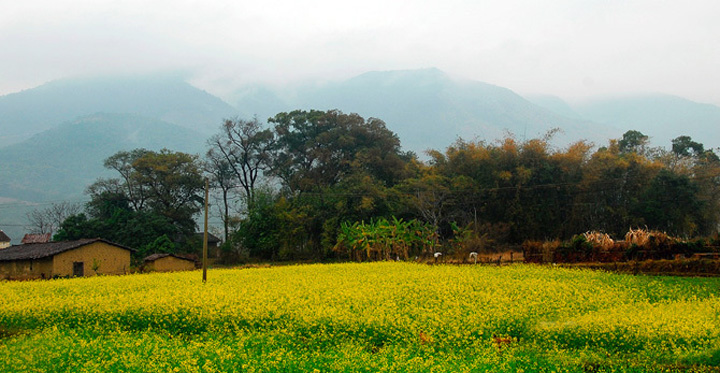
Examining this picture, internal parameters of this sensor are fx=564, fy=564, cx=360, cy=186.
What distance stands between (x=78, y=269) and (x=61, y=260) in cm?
166

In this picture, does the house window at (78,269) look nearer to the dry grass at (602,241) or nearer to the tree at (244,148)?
the tree at (244,148)

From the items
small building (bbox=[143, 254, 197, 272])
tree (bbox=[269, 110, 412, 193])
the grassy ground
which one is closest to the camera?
the grassy ground

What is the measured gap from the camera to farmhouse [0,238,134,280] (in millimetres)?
32031

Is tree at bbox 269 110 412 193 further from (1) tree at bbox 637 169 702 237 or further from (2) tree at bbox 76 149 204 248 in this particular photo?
(1) tree at bbox 637 169 702 237

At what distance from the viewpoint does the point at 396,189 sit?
152 ft

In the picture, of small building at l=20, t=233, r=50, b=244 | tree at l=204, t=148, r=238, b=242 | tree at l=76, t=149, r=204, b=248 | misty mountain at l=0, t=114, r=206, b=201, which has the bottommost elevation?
small building at l=20, t=233, r=50, b=244

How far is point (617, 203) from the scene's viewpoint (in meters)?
39.5

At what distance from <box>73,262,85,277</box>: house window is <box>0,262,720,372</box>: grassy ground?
13666 millimetres

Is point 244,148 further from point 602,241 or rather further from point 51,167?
point 51,167

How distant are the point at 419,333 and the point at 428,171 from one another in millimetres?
34507

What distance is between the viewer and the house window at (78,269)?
3378cm

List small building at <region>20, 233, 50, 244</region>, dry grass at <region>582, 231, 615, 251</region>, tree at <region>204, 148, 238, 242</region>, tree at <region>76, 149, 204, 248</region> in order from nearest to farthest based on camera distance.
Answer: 1. dry grass at <region>582, 231, 615, 251</region>
2. tree at <region>76, 149, 204, 248</region>
3. small building at <region>20, 233, 50, 244</region>
4. tree at <region>204, 148, 238, 242</region>

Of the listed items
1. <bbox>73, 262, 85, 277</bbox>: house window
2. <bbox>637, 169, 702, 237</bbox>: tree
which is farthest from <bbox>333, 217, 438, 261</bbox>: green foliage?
<bbox>73, 262, 85, 277</bbox>: house window

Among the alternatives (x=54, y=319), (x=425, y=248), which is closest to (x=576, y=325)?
(x=54, y=319)
